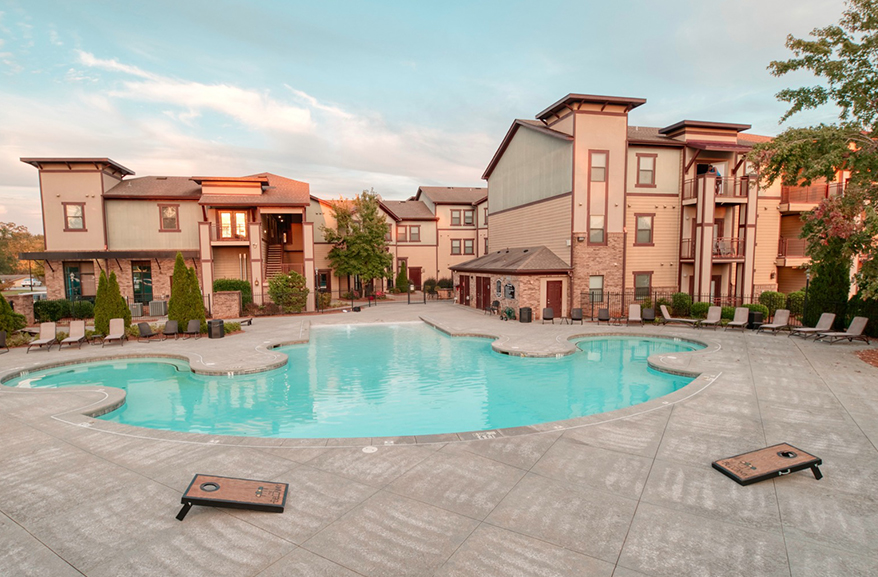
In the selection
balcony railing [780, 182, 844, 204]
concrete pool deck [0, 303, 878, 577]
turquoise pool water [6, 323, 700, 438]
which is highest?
balcony railing [780, 182, 844, 204]

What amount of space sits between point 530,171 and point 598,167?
4612 mm

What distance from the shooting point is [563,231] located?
2272 cm

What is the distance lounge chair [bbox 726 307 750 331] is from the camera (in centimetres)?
1830

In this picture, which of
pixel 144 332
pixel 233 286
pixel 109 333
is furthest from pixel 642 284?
pixel 109 333

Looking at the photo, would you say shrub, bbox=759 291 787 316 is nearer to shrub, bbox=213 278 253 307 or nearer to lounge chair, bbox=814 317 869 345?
lounge chair, bbox=814 317 869 345

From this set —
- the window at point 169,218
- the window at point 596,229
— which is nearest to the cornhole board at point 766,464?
the window at point 596,229

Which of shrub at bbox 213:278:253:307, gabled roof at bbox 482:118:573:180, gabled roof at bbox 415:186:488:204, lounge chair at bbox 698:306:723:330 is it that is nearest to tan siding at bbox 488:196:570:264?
gabled roof at bbox 482:118:573:180

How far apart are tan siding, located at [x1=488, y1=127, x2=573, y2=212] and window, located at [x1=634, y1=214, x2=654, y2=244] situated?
15.2 ft

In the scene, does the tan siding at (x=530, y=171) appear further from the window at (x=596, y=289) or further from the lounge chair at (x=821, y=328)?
the lounge chair at (x=821, y=328)

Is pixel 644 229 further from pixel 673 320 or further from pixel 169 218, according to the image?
pixel 169 218

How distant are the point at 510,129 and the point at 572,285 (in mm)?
11052

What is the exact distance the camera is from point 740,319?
1848 centimetres

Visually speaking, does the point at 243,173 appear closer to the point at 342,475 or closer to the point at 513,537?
the point at 342,475

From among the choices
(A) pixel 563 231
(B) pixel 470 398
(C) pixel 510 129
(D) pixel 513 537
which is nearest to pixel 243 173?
(C) pixel 510 129
